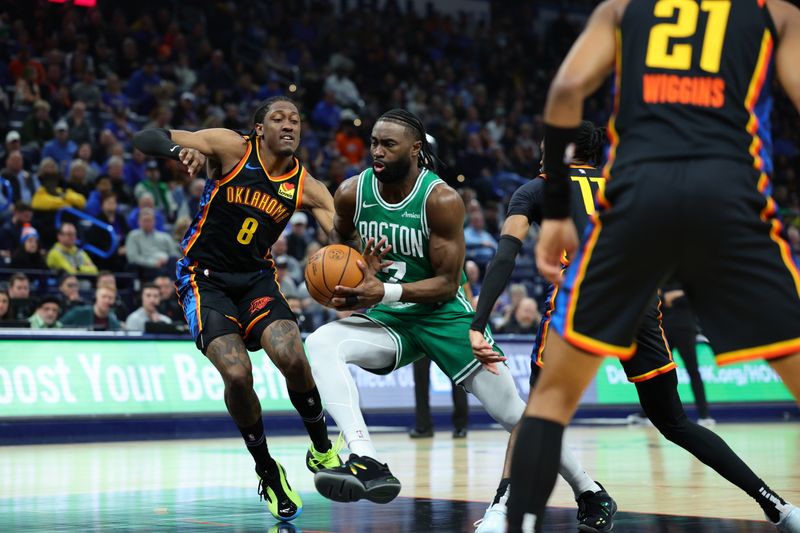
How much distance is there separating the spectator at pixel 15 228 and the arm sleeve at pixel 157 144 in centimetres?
796

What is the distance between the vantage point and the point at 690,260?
3.75 metres

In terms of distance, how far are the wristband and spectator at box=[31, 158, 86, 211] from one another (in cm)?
995

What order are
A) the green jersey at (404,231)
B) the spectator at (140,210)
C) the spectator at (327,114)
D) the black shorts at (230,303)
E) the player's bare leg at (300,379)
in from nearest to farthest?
1. the green jersey at (404,231)
2. the player's bare leg at (300,379)
3. the black shorts at (230,303)
4. the spectator at (140,210)
5. the spectator at (327,114)

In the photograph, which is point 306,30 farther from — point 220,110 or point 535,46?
point 535,46

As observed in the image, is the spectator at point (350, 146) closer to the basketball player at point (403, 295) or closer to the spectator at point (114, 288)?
the spectator at point (114, 288)

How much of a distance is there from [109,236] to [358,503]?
28.4 ft

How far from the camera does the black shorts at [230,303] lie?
6875 mm

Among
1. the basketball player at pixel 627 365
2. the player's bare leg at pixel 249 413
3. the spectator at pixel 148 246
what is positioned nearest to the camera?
the basketball player at pixel 627 365

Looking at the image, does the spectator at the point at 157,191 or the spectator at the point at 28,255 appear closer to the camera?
the spectator at the point at 28,255

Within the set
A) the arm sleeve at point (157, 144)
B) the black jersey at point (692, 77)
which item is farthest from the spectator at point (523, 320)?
the black jersey at point (692, 77)

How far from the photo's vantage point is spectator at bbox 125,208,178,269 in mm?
15008

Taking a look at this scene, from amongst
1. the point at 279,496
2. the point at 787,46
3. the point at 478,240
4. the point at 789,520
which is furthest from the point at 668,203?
the point at 478,240

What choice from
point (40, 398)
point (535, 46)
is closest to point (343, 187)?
point (40, 398)

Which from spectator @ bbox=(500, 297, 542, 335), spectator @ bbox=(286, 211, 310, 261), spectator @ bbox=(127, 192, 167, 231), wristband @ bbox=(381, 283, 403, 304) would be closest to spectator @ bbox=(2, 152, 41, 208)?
spectator @ bbox=(127, 192, 167, 231)
